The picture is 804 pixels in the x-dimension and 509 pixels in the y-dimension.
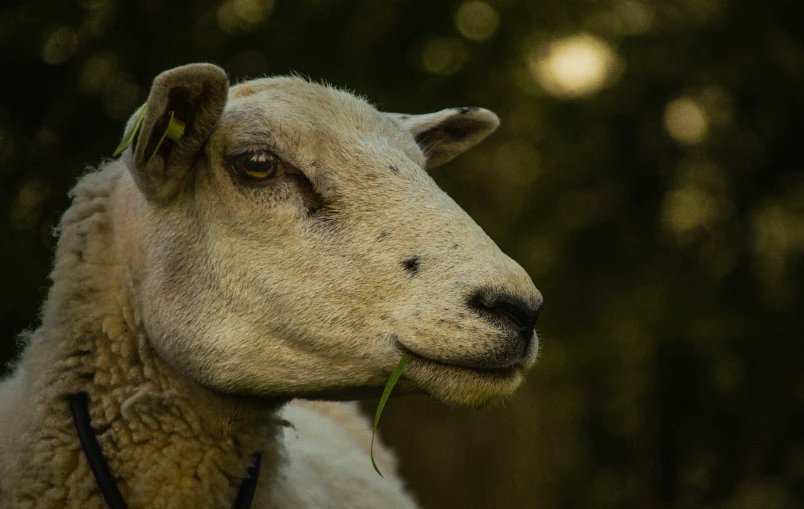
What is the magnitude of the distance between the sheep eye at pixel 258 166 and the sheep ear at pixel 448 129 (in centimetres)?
89

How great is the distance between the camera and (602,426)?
1023 centimetres

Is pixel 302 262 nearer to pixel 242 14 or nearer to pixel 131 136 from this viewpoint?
pixel 131 136

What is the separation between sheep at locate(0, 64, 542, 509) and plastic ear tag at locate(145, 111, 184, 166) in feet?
0.05

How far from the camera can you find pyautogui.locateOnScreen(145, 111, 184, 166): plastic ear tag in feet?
9.15

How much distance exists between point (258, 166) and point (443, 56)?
5746 millimetres

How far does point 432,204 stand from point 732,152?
27.6ft

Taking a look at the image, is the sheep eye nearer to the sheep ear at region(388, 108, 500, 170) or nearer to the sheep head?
the sheep head

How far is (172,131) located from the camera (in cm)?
282

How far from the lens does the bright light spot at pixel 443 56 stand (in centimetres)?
817

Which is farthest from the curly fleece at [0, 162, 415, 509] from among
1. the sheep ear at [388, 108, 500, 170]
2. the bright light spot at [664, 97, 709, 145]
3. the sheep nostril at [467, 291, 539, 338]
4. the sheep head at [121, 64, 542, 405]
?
the bright light spot at [664, 97, 709, 145]

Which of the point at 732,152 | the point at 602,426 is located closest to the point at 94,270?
the point at 602,426

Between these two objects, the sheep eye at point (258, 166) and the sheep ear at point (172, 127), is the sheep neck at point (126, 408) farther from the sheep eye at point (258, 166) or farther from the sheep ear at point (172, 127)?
the sheep eye at point (258, 166)

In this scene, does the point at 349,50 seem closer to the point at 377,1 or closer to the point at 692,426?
the point at 377,1

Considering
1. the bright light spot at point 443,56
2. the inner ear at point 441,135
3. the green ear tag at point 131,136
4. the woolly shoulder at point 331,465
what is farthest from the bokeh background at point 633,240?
the green ear tag at point 131,136
